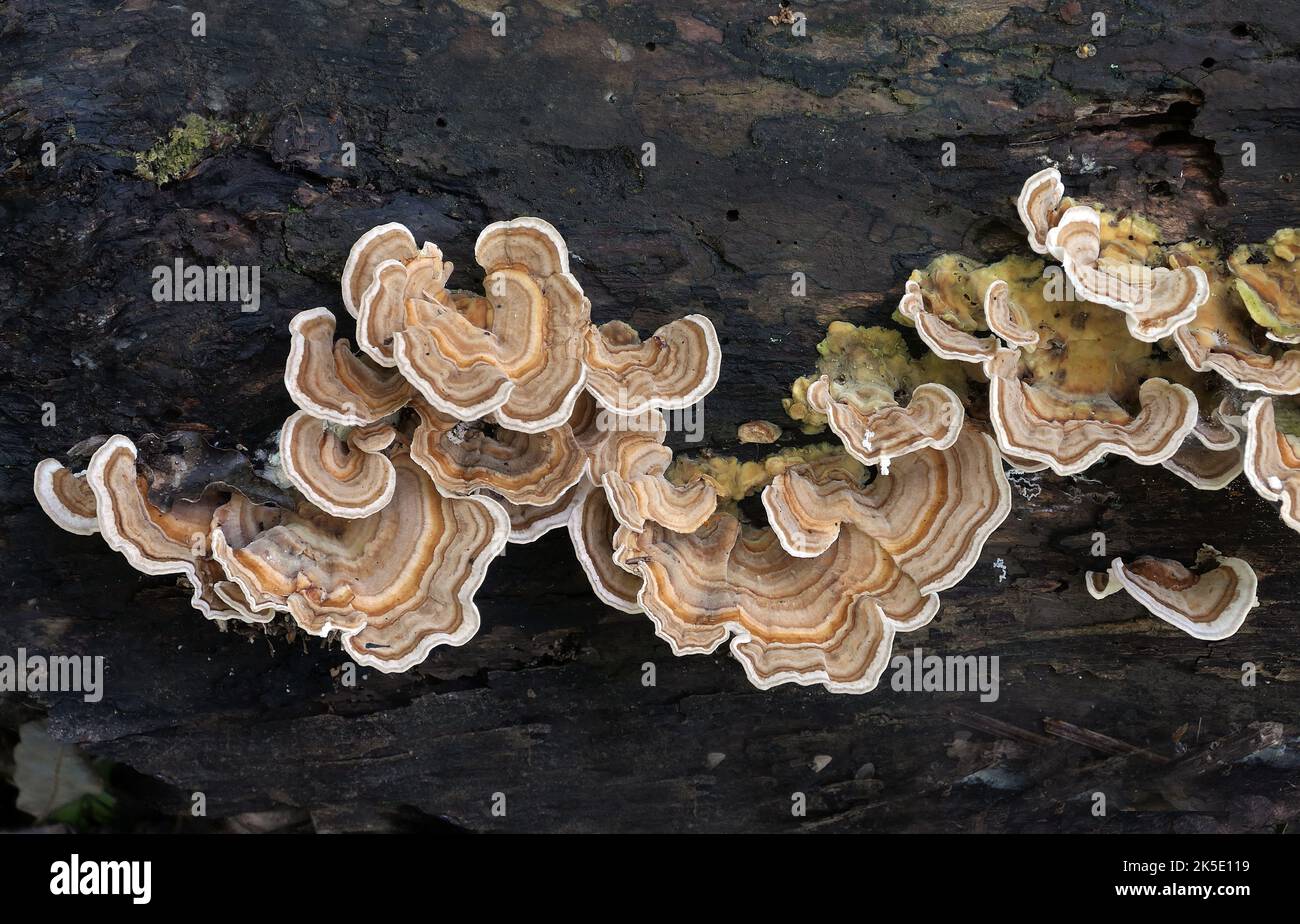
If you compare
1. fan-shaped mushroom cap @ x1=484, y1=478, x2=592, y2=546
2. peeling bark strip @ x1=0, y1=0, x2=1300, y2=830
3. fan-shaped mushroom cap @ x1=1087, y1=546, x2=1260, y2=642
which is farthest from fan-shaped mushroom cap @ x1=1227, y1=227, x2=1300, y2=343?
fan-shaped mushroom cap @ x1=484, y1=478, x2=592, y2=546

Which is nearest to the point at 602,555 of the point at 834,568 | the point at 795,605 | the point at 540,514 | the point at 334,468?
the point at 540,514

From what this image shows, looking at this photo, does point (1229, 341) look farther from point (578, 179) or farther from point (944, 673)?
point (578, 179)

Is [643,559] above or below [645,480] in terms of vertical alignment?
below

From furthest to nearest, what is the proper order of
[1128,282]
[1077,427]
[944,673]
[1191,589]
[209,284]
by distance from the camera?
[944,673]
[1191,589]
[209,284]
[1077,427]
[1128,282]

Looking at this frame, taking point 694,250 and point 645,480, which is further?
point 694,250

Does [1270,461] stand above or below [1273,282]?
below

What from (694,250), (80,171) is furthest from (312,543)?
(694,250)

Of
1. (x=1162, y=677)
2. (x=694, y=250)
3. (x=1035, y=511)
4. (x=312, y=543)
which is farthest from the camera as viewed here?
(x=1162, y=677)

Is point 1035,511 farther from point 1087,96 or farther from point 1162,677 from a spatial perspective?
point 1087,96
